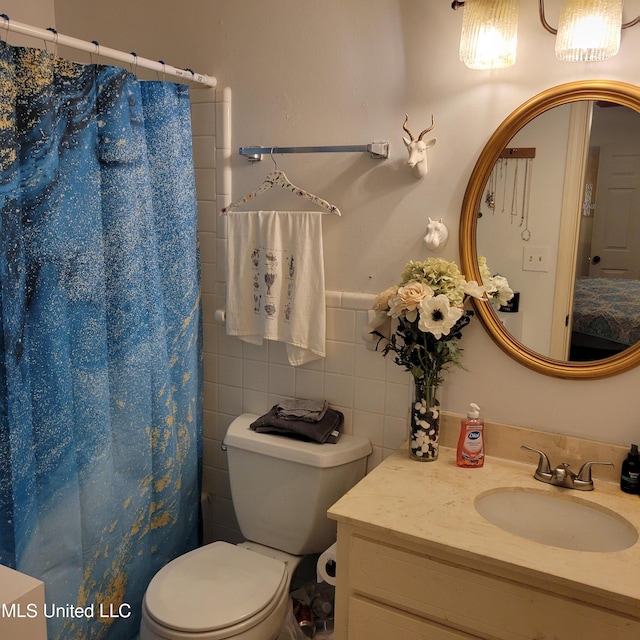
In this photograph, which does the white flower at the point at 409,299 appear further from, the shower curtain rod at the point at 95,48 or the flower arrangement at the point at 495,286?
the shower curtain rod at the point at 95,48

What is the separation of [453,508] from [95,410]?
98cm

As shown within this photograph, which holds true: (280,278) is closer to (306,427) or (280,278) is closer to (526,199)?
(306,427)

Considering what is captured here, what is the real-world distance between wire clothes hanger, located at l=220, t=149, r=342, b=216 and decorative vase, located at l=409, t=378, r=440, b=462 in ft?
1.91

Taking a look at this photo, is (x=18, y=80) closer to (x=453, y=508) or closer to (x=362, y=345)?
(x=362, y=345)

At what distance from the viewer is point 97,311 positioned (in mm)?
1644

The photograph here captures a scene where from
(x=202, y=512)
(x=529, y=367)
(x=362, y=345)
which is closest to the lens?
(x=529, y=367)

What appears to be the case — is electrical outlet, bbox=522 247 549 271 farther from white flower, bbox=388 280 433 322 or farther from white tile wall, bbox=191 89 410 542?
white tile wall, bbox=191 89 410 542

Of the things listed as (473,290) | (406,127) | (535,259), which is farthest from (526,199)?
(406,127)

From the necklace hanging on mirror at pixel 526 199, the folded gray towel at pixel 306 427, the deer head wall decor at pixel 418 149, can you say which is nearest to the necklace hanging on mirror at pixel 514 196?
the necklace hanging on mirror at pixel 526 199

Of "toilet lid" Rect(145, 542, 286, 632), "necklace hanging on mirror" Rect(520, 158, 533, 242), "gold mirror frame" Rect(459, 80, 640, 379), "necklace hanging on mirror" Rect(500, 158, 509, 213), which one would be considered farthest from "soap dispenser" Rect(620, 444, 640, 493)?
"toilet lid" Rect(145, 542, 286, 632)

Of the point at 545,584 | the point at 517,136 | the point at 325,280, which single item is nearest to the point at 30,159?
the point at 325,280

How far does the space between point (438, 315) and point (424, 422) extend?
12.4 inches

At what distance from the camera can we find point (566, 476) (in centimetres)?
154

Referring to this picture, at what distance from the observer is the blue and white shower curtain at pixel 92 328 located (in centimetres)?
148
